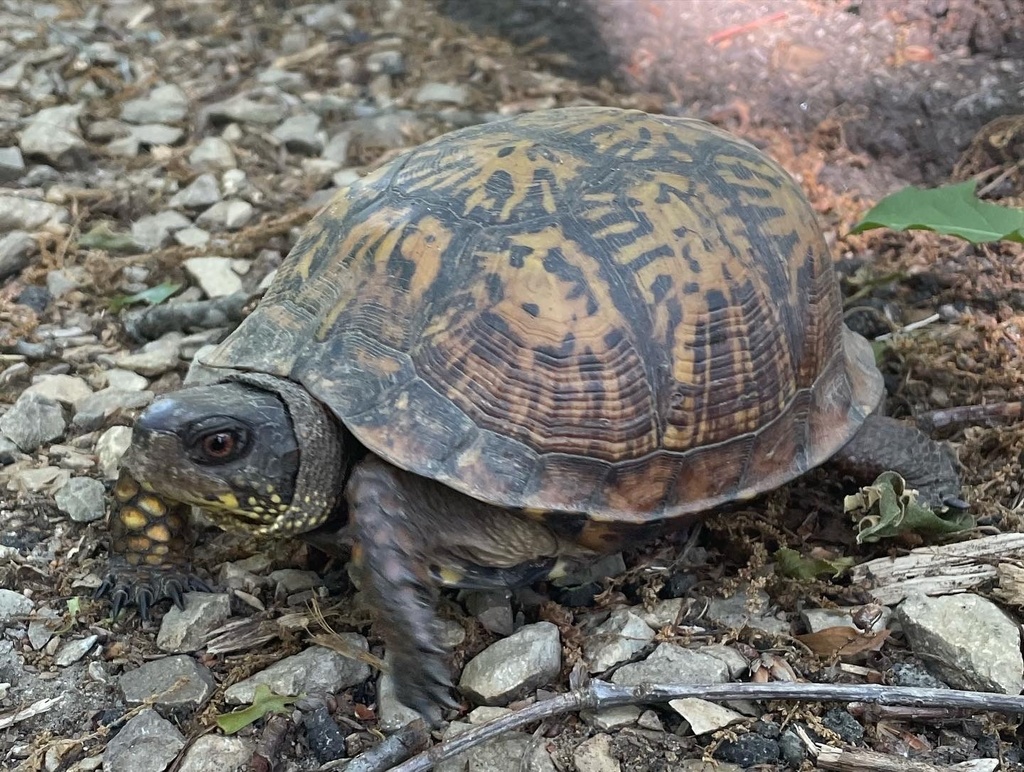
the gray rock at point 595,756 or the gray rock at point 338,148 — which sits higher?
the gray rock at point 338,148

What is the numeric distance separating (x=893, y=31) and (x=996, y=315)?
5.93ft

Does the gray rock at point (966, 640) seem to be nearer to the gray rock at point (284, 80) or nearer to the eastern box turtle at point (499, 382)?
the eastern box turtle at point (499, 382)

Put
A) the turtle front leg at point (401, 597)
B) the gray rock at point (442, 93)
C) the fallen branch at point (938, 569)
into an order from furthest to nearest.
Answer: the gray rock at point (442, 93) → the fallen branch at point (938, 569) → the turtle front leg at point (401, 597)

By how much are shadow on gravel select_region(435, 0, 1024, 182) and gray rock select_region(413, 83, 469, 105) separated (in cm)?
62

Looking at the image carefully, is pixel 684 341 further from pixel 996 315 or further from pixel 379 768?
pixel 996 315

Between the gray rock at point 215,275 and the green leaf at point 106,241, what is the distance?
33 centimetres

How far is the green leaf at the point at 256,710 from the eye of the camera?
78.3 inches

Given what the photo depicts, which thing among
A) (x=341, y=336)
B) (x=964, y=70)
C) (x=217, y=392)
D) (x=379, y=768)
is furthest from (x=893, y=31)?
(x=379, y=768)

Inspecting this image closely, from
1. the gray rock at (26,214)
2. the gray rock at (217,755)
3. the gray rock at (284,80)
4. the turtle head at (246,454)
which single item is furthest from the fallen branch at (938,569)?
the gray rock at (284,80)

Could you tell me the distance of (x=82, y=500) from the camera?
2566mm

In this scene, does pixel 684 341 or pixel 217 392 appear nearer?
pixel 217 392

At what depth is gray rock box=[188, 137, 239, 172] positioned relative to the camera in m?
4.19

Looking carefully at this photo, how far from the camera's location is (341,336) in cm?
221

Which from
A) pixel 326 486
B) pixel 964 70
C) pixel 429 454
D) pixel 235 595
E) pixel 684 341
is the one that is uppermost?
pixel 964 70
